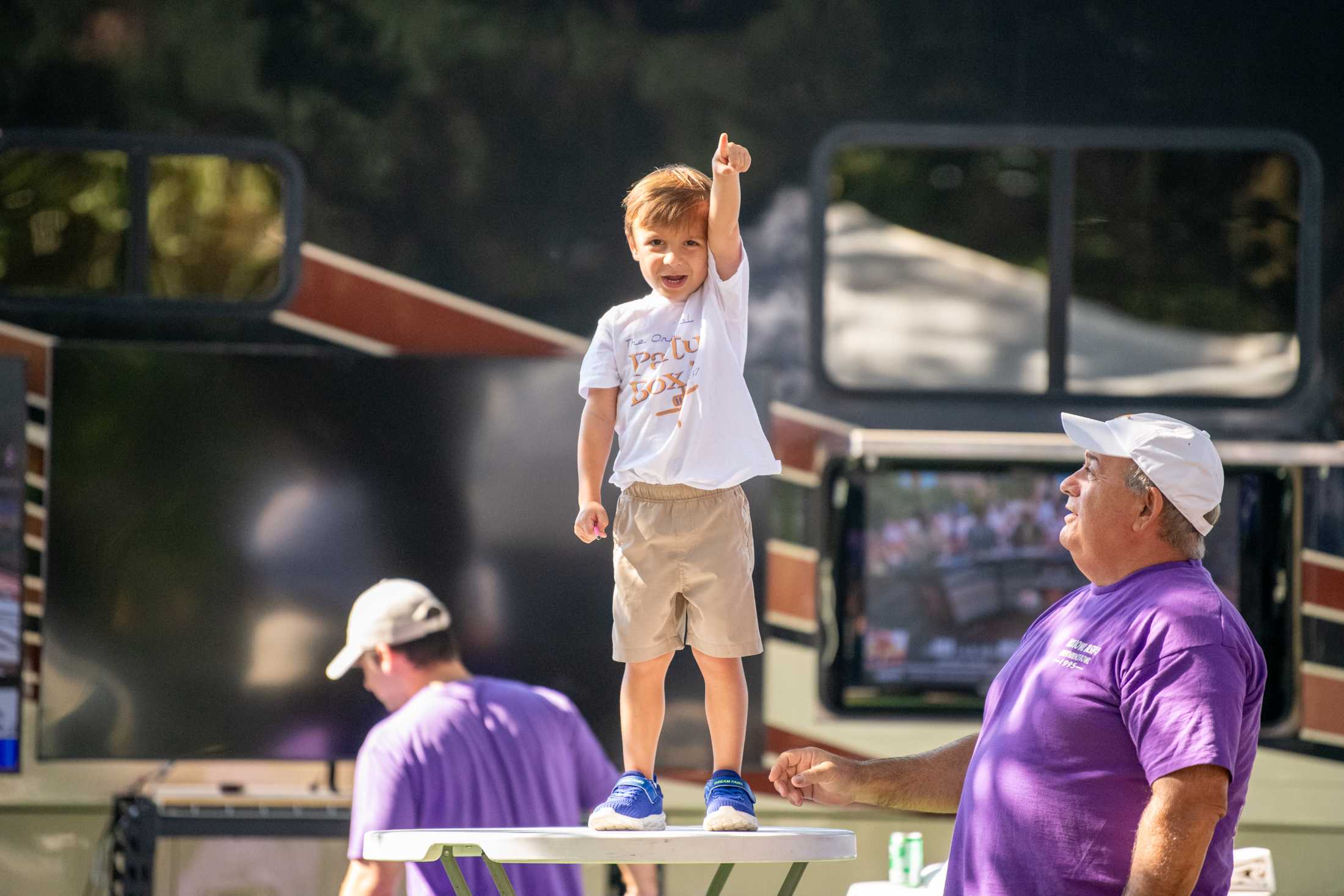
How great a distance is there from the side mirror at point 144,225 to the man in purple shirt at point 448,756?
1011 millimetres

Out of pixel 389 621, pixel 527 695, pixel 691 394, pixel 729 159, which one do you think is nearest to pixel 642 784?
pixel 691 394

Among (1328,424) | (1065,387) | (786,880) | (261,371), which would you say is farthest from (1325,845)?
(261,371)

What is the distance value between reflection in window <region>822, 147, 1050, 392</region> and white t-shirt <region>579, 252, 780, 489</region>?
1788 millimetres

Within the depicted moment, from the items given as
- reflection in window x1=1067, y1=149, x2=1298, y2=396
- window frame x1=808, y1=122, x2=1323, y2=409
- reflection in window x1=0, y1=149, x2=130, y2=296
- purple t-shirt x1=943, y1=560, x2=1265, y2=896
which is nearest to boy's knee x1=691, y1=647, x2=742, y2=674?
purple t-shirt x1=943, y1=560, x2=1265, y2=896

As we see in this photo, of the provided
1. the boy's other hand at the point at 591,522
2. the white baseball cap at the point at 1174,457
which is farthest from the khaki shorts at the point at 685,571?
the white baseball cap at the point at 1174,457

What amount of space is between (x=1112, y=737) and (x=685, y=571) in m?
0.73

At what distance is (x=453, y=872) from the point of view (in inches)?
99.3

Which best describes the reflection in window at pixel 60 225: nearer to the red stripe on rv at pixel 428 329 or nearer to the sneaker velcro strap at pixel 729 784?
the red stripe on rv at pixel 428 329

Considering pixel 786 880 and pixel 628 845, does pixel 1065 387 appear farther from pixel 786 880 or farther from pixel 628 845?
pixel 628 845

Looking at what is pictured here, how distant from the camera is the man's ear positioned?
8.75 ft

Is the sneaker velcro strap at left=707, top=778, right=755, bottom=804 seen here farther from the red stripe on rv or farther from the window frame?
the red stripe on rv

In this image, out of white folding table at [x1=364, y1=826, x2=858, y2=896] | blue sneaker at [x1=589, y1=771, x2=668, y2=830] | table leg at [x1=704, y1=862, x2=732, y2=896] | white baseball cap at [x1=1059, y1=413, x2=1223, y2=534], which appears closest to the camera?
white folding table at [x1=364, y1=826, x2=858, y2=896]

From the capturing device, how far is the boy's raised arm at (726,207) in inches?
98.1

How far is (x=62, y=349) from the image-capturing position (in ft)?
14.4
